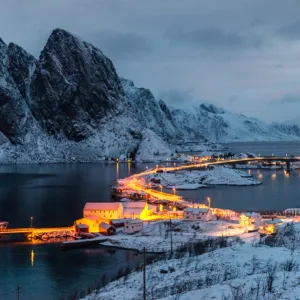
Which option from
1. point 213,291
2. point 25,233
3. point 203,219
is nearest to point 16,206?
point 25,233

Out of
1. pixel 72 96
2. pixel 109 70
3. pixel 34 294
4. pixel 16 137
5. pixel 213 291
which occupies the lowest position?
pixel 34 294

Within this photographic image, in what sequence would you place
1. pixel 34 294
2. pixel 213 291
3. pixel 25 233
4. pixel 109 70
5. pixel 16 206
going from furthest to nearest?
pixel 109 70 → pixel 16 206 → pixel 25 233 → pixel 34 294 → pixel 213 291

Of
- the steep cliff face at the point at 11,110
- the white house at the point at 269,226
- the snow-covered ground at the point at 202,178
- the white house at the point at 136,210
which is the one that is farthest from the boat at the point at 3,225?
the steep cliff face at the point at 11,110

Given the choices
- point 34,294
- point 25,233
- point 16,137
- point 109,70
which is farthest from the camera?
point 109,70

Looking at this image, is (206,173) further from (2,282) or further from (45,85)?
(45,85)

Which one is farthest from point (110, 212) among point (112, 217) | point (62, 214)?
point (62, 214)

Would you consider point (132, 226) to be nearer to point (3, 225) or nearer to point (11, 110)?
point (3, 225)

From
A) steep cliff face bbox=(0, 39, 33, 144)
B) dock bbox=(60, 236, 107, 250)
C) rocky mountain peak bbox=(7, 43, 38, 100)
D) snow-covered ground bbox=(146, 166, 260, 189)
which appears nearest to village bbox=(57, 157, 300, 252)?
dock bbox=(60, 236, 107, 250)
